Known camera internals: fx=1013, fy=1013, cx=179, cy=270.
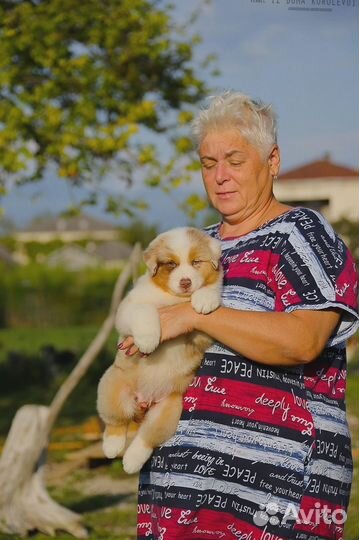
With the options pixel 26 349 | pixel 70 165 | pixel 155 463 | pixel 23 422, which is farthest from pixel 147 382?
pixel 26 349

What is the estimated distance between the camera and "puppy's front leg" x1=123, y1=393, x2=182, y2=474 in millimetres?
2996

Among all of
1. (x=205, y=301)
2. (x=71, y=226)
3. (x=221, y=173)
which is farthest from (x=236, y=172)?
(x=71, y=226)

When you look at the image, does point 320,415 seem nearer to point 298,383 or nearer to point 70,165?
point 298,383

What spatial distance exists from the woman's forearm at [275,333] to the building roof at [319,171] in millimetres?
25665

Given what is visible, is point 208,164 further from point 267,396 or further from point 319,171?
point 319,171

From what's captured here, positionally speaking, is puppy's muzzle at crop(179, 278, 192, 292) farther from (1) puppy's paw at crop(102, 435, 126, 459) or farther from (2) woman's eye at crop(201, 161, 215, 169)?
(1) puppy's paw at crop(102, 435, 126, 459)

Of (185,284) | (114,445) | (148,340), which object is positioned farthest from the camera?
(114,445)

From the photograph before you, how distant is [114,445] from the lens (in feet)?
10.5

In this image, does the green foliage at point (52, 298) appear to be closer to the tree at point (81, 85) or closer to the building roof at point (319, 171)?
the building roof at point (319, 171)

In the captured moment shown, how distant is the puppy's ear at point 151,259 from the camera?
10.2ft

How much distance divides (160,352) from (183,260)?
29cm

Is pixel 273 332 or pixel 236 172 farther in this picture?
pixel 236 172

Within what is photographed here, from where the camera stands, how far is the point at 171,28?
957 centimetres

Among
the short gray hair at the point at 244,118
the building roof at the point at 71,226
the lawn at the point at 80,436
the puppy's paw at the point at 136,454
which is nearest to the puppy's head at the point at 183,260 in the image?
the short gray hair at the point at 244,118
